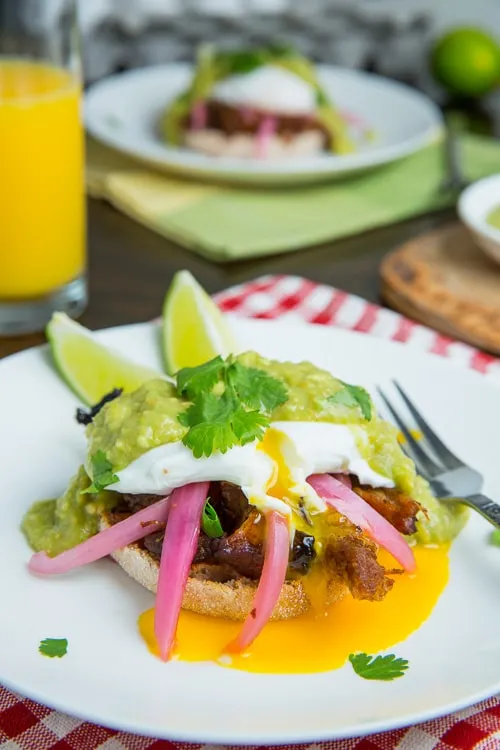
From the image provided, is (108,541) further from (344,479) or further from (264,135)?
(264,135)

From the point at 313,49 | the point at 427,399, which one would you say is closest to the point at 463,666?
the point at 427,399

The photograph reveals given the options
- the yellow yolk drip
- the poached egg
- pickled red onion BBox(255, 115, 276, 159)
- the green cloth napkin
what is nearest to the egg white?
the yellow yolk drip

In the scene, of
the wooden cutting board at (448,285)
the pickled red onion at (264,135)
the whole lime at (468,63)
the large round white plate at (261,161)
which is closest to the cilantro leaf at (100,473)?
the wooden cutting board at (448,285)

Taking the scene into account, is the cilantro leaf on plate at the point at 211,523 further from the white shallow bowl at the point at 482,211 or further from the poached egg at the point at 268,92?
the poached egg at the point at 268,92

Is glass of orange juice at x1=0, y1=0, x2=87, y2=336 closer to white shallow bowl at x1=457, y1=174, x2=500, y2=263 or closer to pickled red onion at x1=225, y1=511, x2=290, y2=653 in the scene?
white shallow bowl at x1=457, y1=174, x2=500, y2=263

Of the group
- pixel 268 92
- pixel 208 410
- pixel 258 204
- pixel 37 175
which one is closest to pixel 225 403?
pixel 208 410

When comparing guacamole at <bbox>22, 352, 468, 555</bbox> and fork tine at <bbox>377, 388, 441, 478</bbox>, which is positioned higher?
guacamole at <bbox>22, 352, 468, 555</bbox>

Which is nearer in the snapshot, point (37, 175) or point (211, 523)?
point (211, 523)

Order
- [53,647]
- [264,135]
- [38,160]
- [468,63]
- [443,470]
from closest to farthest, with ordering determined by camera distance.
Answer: [53,647], [443,470], [38,160], [264,135], [468,63]
